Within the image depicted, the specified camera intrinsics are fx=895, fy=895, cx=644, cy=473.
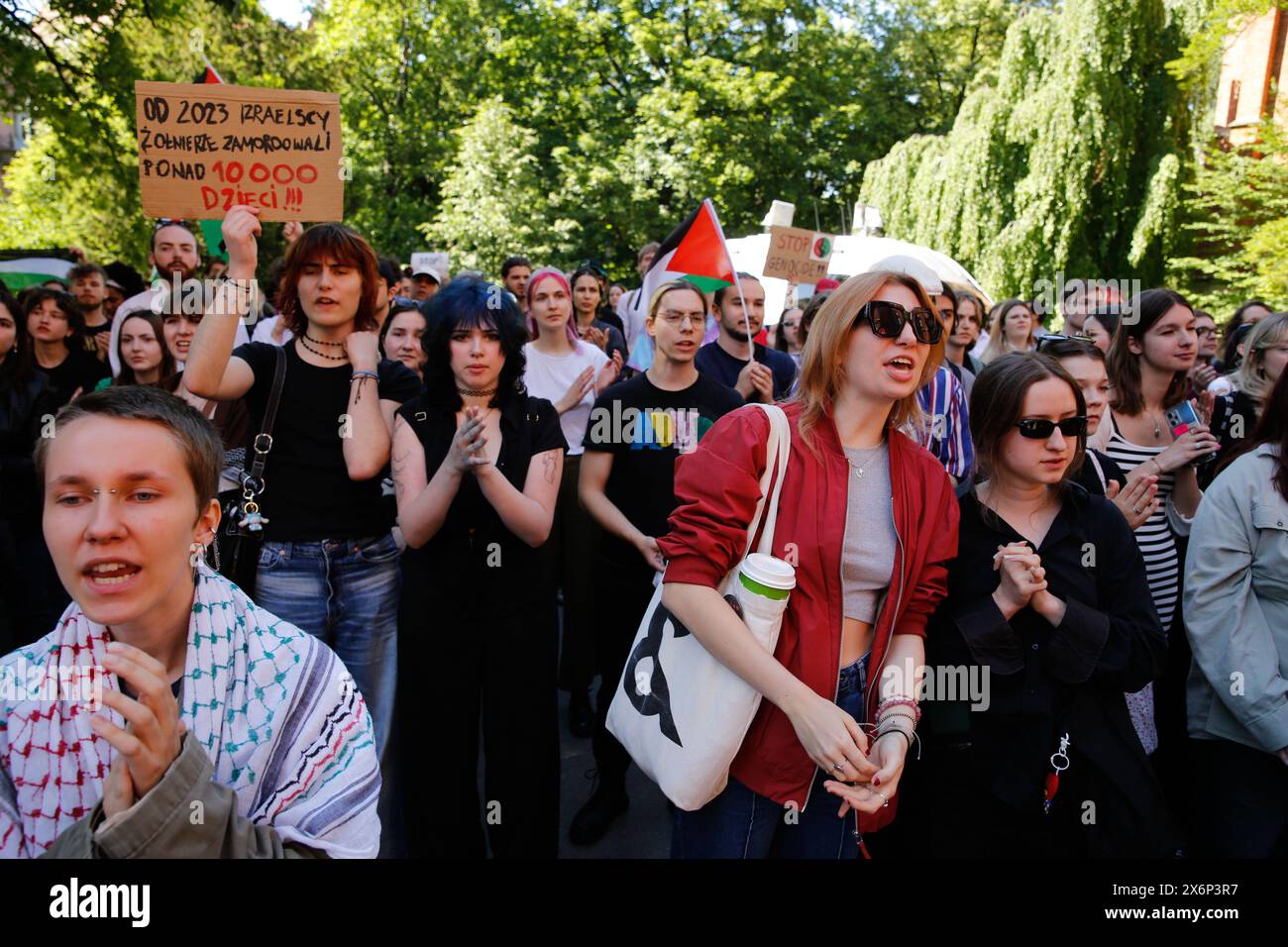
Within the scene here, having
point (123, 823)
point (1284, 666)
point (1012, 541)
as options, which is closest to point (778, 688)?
point (1012, 541)

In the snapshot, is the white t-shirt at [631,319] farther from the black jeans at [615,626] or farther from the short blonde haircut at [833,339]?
the short blonde haircut at [833,339]

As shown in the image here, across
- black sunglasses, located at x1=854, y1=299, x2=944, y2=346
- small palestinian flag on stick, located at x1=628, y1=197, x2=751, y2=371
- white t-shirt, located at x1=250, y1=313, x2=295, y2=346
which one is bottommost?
white t-shirt, located at x1=250, y1=313, x2=295, y2=346

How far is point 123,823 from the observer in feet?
4.34

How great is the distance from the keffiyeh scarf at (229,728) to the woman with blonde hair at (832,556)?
80cm

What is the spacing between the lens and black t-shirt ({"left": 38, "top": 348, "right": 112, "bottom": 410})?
540cm

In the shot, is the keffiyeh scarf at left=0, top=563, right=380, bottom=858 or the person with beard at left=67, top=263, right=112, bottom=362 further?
the person with beard at left=67, top=263, right=112, bottom=362

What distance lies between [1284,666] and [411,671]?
2769mm

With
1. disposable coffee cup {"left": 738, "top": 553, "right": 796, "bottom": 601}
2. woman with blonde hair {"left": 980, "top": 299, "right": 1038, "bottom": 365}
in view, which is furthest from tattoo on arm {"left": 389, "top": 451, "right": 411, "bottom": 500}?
woman with blonde hair {"left": 980, "top": 299, "right": 1038, "bottom": 365}

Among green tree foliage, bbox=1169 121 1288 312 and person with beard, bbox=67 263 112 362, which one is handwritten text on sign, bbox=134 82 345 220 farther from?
green tree foliage, bbox=1169 121 1288 312

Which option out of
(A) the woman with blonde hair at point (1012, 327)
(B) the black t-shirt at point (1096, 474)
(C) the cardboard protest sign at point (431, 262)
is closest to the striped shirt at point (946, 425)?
(B) the black t-shirt at point (1096, 474)

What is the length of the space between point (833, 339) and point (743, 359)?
11.0ft

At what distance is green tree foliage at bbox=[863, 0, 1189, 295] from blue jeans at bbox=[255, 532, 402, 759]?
15312 millimetres
